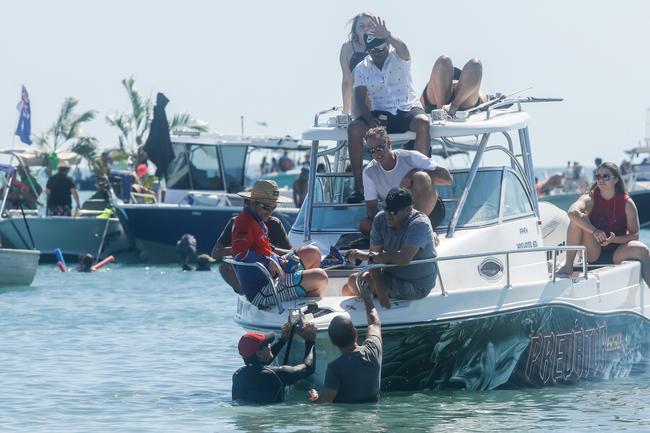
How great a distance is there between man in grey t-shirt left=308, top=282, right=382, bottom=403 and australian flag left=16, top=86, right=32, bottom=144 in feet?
84.6

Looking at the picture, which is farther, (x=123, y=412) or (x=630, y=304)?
(x=630, y=304)

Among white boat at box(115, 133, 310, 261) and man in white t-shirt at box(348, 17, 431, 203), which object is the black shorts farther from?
white boat at box(115, 133, 310, 261)

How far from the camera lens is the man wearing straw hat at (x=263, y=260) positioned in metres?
11.4

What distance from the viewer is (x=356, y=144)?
1286 cm

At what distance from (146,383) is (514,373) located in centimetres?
410

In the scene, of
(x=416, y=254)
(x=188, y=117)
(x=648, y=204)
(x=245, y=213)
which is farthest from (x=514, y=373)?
(x=188, y=117)

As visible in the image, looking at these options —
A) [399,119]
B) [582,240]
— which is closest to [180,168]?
[582,240]

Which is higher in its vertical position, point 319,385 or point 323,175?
point 323,175

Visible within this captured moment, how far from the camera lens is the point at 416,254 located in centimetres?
1099

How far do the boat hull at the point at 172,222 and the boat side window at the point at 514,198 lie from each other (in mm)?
17070

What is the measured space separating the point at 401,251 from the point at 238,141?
21.6m

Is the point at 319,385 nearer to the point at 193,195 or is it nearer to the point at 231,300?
the point at 231,300

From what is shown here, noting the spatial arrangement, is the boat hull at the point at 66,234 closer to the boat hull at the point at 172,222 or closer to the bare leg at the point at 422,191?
the boat hull at the point at 172,222

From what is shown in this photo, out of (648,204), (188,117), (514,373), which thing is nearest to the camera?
(514,373)
